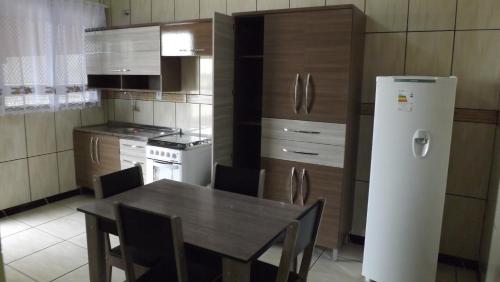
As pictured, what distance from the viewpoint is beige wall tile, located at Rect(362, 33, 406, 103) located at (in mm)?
2973

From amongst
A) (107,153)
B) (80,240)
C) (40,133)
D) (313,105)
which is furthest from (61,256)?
(313,105)

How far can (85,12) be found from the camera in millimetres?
4203

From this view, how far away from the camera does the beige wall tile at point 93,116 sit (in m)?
4.51

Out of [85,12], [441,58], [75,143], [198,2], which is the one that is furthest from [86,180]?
[441,58]

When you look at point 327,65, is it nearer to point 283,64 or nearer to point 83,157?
point 283,64

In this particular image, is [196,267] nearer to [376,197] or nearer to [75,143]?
[376,197]

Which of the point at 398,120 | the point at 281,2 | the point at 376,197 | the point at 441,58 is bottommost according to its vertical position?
the point at 376,197

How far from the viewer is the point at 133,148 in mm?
3902

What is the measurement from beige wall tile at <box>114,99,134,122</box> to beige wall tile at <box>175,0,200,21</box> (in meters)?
1.20

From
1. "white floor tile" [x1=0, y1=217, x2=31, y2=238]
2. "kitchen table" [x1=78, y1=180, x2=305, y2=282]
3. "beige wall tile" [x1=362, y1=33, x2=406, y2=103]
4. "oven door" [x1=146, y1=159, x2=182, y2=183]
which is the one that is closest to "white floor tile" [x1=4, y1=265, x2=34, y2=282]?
"white floor tile" [x1=0, y1=217, x2=31, y2=238]

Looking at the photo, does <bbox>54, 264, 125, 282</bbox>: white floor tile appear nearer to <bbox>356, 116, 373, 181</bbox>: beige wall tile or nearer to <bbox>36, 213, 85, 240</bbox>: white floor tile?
<bbox>36, 213, 85, 240</bbox>: white floor tile

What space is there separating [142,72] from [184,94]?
48cm

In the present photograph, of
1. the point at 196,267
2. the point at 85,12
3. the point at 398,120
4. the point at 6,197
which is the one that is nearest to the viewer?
the point at 196,267

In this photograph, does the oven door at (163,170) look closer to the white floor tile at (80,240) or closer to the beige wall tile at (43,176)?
the white floor tile at (80,240)
